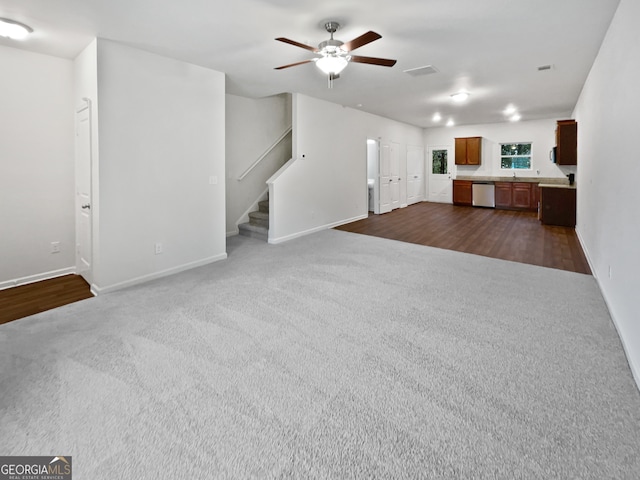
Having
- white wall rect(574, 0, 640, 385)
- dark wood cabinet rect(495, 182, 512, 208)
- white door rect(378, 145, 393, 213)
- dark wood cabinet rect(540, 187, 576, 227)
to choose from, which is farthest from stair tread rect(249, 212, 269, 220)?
dark wood cabinet rect(495, 182, 512, 208)

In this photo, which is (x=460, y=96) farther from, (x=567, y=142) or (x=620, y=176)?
(x=620, y=176)

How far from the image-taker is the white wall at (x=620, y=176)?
2.26 metres

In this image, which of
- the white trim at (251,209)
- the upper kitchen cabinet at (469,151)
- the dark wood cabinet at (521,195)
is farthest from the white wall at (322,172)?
the dark wood cabinet at (521,195)

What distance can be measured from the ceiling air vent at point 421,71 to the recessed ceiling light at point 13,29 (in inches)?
163

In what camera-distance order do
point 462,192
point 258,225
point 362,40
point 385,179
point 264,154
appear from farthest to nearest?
1. point 462,192
2. point 385,179
3. point 264,154
4. point 258,225
5. point 362,40

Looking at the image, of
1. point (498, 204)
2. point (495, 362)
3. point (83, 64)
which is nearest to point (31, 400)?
point (495, 362)

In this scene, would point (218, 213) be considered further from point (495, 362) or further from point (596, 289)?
point (596, 289)

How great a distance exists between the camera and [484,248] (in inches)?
213

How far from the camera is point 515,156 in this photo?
396 inches

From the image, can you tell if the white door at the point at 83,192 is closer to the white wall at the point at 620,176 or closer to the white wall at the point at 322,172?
the white wall at the point at 322,172

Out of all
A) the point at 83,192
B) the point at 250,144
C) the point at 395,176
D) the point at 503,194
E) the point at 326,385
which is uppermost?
the point at 250,144

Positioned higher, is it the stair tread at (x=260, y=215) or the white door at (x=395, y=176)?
the white door at (x=395, y=176)

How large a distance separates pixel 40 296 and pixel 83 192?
1217mm

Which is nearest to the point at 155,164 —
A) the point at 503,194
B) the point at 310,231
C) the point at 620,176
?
the point at 310,231
